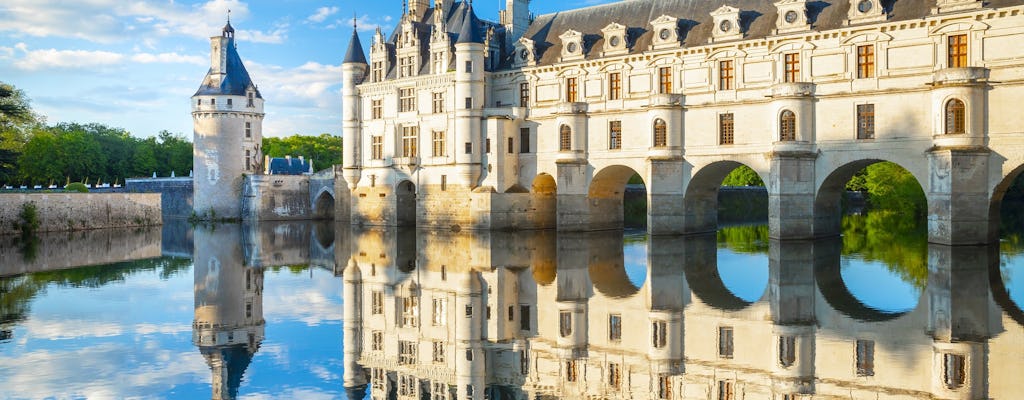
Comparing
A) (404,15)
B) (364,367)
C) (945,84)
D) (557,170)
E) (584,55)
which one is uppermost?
(404,15)

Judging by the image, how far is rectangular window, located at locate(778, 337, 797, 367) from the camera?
13.7m

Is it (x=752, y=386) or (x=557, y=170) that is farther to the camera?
(x=557, y=170)

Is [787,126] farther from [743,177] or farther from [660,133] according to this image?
[743,177]

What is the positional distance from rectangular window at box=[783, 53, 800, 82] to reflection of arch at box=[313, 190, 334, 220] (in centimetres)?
3687

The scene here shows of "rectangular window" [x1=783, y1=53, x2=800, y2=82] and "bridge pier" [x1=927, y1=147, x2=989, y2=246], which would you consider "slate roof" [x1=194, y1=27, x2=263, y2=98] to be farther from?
"bridge pier" [x1=927, y1=147, x2=989, y2=246]

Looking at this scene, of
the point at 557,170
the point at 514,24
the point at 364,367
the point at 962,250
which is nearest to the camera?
the point at 364,367

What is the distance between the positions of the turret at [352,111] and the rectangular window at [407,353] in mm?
35902

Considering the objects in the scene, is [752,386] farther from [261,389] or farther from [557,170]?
[557,170]

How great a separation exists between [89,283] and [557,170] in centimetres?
2226

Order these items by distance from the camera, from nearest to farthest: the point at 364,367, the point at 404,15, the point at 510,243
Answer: the point at 364,367, the point at 510,243, the point at 404,15

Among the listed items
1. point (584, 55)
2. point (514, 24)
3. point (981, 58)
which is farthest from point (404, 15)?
point (981, 58)

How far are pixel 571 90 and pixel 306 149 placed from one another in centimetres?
7608

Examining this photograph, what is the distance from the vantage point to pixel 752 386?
40.9ft

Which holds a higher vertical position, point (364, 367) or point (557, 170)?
point (557, 170)
